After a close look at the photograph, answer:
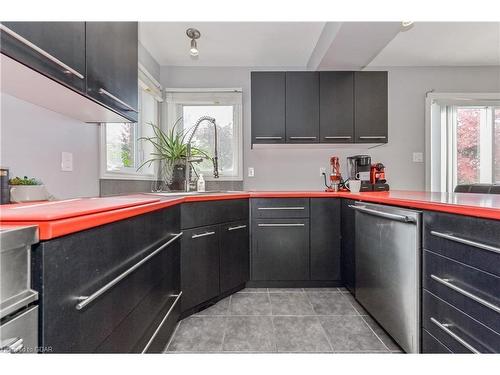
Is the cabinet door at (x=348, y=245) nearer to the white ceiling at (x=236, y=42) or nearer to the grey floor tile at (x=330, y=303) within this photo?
the grey floor tile at (x=330, y=303)

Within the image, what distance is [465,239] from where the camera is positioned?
0.92 m

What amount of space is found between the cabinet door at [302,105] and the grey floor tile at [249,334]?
1.67 m

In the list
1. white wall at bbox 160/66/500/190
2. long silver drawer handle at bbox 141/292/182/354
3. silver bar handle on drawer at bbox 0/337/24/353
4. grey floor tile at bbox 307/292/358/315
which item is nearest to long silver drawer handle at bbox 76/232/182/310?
silver bar handle on drawer at bbox 0/337/24/353

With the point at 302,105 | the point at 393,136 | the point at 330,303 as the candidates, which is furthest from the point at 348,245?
the point at 393,136

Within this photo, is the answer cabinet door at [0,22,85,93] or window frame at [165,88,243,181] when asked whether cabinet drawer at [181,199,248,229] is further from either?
cabinet door at [0,22,85,93]

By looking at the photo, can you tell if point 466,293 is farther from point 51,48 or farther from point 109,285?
point 51,48

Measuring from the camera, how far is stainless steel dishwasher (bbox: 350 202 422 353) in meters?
1.21

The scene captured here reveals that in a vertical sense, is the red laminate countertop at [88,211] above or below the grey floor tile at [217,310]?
above

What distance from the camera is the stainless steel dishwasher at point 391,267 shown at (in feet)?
3.96

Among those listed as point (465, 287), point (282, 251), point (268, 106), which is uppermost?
point (268, 106)

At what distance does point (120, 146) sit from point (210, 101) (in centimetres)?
115

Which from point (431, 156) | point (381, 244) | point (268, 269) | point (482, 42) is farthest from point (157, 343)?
point (482, 42)

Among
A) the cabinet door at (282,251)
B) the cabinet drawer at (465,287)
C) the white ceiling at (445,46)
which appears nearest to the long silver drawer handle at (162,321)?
the cabinet door at (282,251)

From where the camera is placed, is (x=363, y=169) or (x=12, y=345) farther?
(x=363, y=169)
